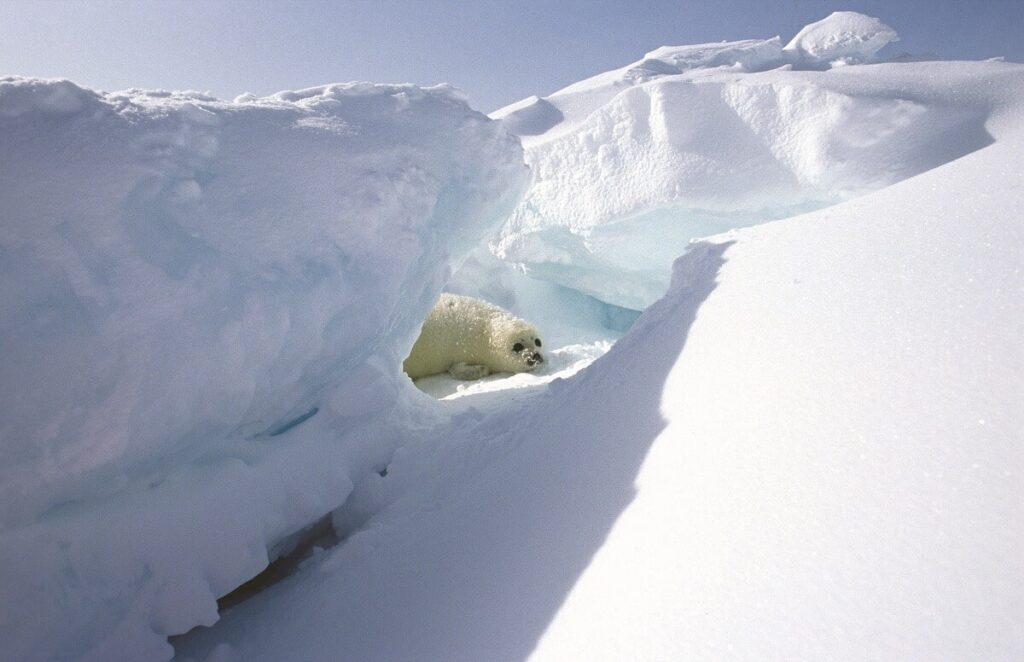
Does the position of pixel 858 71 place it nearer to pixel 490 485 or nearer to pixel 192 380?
pixel 490 485

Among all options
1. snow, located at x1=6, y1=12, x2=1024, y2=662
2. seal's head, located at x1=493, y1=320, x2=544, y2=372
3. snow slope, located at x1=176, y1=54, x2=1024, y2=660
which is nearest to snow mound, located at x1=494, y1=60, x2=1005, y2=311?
seal's head, located at x1=493, y1=320, x2=544, y2=372

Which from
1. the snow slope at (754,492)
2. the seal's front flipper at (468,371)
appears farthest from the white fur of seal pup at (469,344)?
the snow slope at (754,492)

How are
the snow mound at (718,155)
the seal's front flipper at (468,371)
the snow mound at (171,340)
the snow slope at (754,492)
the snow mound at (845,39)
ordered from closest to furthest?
the snow slope at (754,492)
the snow mound at (171,340)
the snow mound at (718,155)
the seal's front flipper at (468,371)
the snow mound at (845,39)

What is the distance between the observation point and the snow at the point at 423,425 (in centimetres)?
71

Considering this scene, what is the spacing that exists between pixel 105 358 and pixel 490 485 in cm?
86

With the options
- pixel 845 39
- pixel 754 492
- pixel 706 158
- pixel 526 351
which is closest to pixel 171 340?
pixel 754 492

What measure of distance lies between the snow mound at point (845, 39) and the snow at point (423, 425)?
16.4 ft

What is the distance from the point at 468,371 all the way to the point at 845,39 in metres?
5.59

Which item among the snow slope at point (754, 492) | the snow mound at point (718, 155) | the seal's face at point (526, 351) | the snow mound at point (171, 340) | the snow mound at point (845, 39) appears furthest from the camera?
the snow mound at point (845, 39)

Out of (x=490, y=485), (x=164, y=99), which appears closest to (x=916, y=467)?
(x=490, y=485)

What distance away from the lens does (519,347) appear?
3.58 m

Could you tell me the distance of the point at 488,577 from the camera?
1.04m

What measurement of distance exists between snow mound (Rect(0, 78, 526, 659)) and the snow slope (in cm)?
21

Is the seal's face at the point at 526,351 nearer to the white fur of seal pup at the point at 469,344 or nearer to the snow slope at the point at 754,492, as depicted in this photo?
the white fur of seal pup at the point at 469,344
